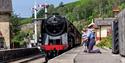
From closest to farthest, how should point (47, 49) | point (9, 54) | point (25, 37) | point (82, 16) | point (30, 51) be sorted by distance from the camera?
point (47, 49) → point (9, 54) → point (30, 51) → point (25, 37) → point (82, 16)

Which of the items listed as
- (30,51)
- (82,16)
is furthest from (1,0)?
(82,16)

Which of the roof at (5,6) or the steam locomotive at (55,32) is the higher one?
the roof at (5,6)

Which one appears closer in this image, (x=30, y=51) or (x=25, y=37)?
(x=30, y=51)

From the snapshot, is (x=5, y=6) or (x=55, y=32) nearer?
(x=55, y=32)

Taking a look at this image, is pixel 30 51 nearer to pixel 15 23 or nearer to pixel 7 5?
pixel 7 5

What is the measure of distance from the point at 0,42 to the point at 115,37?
57.2m

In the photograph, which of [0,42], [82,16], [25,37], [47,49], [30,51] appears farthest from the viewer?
[82,16]

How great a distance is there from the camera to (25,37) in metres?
106

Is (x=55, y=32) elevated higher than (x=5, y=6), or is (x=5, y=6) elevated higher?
(x=5, y=6)

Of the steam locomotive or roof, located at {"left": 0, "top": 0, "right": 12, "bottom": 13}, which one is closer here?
the steam locomotive

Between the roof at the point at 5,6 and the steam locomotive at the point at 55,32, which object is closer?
the steam locomotive at the point at 55,32

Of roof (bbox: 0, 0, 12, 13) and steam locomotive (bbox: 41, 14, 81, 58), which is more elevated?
roof (bbox: 0, 0, 12, 13)

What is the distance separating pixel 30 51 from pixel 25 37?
54.7m

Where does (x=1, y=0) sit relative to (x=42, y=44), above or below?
above
